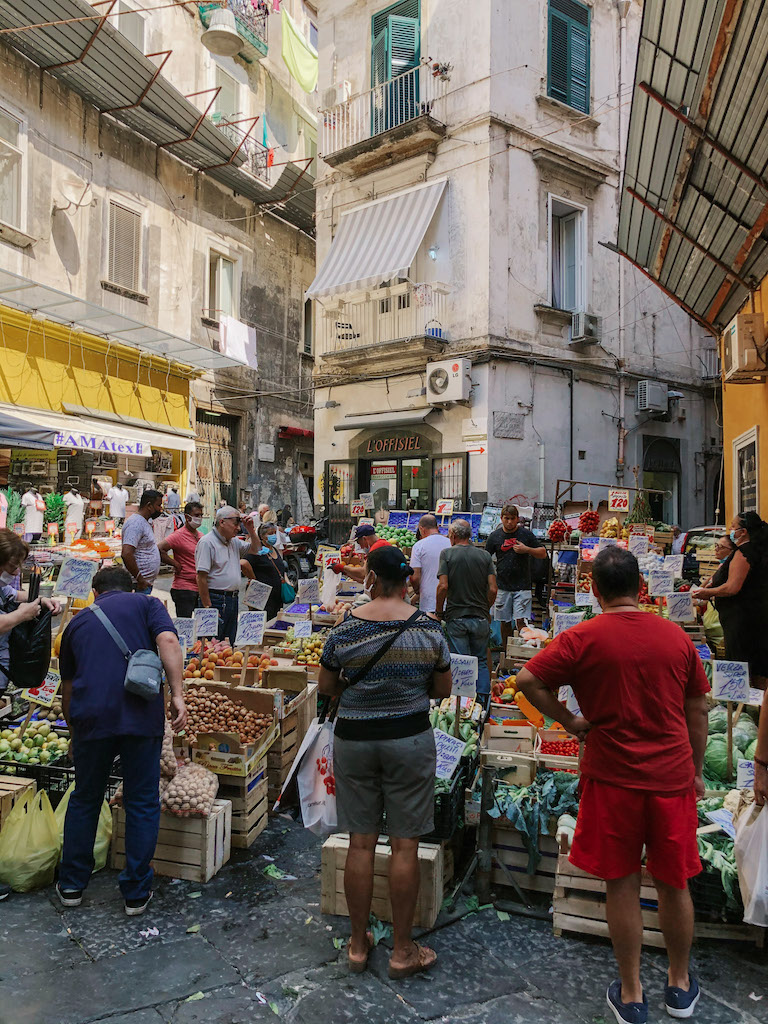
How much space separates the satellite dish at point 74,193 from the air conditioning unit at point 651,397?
1333 cm

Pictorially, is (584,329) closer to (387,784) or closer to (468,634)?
(468,634)

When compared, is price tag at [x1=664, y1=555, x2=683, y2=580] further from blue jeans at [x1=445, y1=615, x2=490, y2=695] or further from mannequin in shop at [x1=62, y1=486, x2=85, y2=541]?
mannequin in shop at [x1=62, y1=486, x2=85, y2=541]

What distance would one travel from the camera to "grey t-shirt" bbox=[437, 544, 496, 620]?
667cm

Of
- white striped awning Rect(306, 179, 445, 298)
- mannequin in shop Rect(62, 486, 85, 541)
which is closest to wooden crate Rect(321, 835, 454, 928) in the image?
mannequin in shop Rect(62, 486, 85, 541)

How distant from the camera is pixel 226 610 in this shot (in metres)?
6.95

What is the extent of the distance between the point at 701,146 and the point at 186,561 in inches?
253

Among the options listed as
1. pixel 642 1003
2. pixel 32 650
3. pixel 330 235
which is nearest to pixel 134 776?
pixel 32 650

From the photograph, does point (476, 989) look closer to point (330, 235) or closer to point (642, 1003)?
point (642, 1003)

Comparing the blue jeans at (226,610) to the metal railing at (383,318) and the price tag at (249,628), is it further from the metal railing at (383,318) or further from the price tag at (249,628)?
the metal railing at (383,318)

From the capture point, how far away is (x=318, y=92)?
18.0 metres

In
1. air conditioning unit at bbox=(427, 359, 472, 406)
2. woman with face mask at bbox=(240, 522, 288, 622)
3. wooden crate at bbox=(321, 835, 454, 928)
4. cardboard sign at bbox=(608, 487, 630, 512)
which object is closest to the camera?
wooden crate at bbox=(321, 835, 454, 928)

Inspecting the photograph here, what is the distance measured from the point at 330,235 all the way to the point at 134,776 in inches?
625

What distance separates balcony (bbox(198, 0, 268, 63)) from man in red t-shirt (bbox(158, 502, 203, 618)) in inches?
692

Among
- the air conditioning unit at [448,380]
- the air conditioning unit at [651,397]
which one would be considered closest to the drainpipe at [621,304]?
the air conditioning unit at [651,397]
